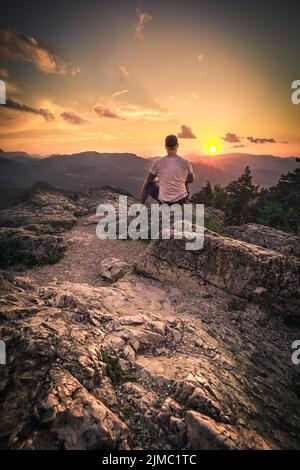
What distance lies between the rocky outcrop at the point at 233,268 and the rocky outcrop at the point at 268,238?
2.46 m

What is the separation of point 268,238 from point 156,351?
837cm

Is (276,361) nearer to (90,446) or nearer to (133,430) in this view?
(133,430)

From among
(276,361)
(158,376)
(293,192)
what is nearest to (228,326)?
(276,361)

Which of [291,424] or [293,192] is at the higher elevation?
[293,192]

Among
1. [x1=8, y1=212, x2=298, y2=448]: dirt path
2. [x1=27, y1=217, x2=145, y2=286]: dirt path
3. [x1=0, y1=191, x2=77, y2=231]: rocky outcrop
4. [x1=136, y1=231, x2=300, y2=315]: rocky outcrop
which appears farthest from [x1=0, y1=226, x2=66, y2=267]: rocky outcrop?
[x1=136, y1=231, x2=300, y2=315]: rocky outcrop

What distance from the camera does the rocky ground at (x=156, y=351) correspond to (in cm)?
365

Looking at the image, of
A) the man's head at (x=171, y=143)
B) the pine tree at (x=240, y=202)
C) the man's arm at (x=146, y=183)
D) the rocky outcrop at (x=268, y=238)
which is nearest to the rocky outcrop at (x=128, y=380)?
the man's arm at (x=146, y=183)

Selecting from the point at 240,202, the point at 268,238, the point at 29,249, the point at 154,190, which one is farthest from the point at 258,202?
the point at 29,249

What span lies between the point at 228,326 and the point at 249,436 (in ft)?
11.8

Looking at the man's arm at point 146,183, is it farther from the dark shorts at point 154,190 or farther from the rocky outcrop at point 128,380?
the rocky outcrop at point 128,380

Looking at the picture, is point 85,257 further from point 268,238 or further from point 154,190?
point 268,238

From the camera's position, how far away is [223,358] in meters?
5.76

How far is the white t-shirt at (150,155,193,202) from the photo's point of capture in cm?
934

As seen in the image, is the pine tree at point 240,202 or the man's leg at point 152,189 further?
the pine tree at point 240,202
